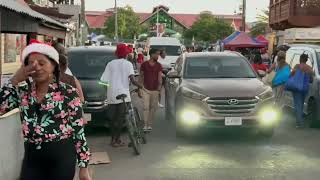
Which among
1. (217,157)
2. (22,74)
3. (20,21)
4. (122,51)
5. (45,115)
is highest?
(20,21)

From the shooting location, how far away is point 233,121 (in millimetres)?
10109

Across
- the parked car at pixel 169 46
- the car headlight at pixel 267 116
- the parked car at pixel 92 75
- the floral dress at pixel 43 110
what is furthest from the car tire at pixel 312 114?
the parked car at pixel 169 46

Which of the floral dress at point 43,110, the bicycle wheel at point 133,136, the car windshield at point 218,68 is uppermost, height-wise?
the floral dress at point 43,110

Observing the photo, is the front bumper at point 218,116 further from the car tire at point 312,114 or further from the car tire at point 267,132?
the car tire at point 312,114

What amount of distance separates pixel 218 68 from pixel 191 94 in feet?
4.64

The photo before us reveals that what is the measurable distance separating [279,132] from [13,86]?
8.51m

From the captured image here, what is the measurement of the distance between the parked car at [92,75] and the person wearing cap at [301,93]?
3.84m

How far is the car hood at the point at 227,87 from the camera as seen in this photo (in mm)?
10172

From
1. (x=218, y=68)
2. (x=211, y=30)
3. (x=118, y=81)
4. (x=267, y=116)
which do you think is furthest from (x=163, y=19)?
(x=118, y=81)

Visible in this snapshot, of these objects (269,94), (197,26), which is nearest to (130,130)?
(269,94)

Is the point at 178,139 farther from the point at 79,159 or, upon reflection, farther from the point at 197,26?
the point at 197,26

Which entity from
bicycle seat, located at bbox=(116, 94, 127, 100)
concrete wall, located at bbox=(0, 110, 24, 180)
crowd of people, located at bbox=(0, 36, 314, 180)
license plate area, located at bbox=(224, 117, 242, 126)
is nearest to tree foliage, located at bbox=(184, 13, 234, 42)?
license plate area, located at bbox=(224, 117, 242, 126)

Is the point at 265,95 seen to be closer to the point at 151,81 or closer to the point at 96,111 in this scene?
the point at 151,81

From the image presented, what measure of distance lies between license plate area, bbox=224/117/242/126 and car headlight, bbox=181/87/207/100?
21.8 inches
